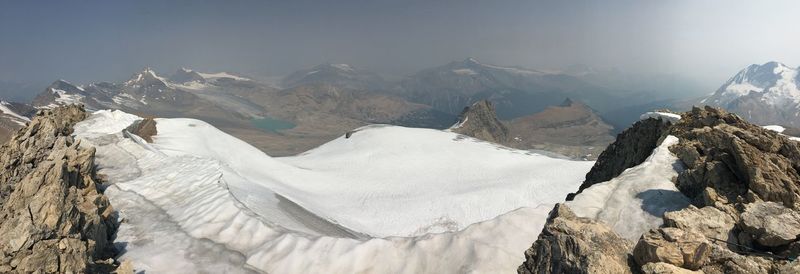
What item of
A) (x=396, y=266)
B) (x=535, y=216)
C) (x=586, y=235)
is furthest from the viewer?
(x=535, y=216)

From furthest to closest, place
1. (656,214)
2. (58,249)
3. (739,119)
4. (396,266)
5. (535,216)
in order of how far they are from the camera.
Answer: (739,119) → (535,216) → (396,266) → (656,214) → (58,249)

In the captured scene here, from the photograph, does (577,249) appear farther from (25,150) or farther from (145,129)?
(145,129)

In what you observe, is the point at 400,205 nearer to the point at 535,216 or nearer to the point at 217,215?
the point at 217,215

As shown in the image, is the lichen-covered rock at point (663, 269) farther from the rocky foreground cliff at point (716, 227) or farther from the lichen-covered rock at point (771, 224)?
the lichen-covered rock at point (771, 224)

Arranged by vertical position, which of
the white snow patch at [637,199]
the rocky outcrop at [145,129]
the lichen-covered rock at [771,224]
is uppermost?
the lichen-covered rock at [771,224]

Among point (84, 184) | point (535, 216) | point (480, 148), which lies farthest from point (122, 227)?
point (480, 148)

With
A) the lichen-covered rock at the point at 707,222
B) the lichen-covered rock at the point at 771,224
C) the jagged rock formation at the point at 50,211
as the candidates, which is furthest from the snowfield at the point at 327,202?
the lichen-covered rock at the point at 771,224
